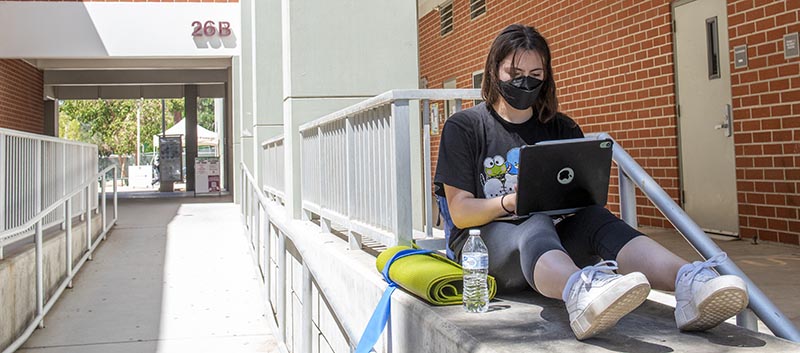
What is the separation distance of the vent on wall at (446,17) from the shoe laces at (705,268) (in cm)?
1362

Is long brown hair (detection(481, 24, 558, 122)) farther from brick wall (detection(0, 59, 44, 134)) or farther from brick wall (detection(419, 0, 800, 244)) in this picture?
brick wall (detection(0, 59, 44, 134))

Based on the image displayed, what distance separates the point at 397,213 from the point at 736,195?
502 cm

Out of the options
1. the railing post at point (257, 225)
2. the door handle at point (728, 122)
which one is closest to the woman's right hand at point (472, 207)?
the door handle at point (728, 122)

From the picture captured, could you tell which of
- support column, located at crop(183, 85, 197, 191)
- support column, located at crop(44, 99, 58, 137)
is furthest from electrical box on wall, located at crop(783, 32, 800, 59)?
support column, located at crop(44, 99, 58, 137)

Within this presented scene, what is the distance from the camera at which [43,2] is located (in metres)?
14.1

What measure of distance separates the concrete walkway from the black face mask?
393 centimetres

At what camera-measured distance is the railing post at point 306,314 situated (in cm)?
410

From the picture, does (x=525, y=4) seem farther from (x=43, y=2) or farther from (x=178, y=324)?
(x=43, y=2)

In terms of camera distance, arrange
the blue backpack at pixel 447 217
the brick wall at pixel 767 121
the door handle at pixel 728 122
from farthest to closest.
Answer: the door handle at pixel 728 122 → the brick wall at pixel 767 121 → the blue backpack at pixel 447 217

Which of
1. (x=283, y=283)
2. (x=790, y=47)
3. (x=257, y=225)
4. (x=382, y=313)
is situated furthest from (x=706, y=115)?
(x=382, y=313)

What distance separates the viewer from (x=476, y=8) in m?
14.1

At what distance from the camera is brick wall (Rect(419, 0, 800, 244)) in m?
6.56

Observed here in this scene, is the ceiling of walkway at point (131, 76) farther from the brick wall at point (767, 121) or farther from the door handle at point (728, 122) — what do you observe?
the brick wall at point (767, 121)

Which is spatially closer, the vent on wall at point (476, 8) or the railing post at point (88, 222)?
the railing post at point (88, 222)
